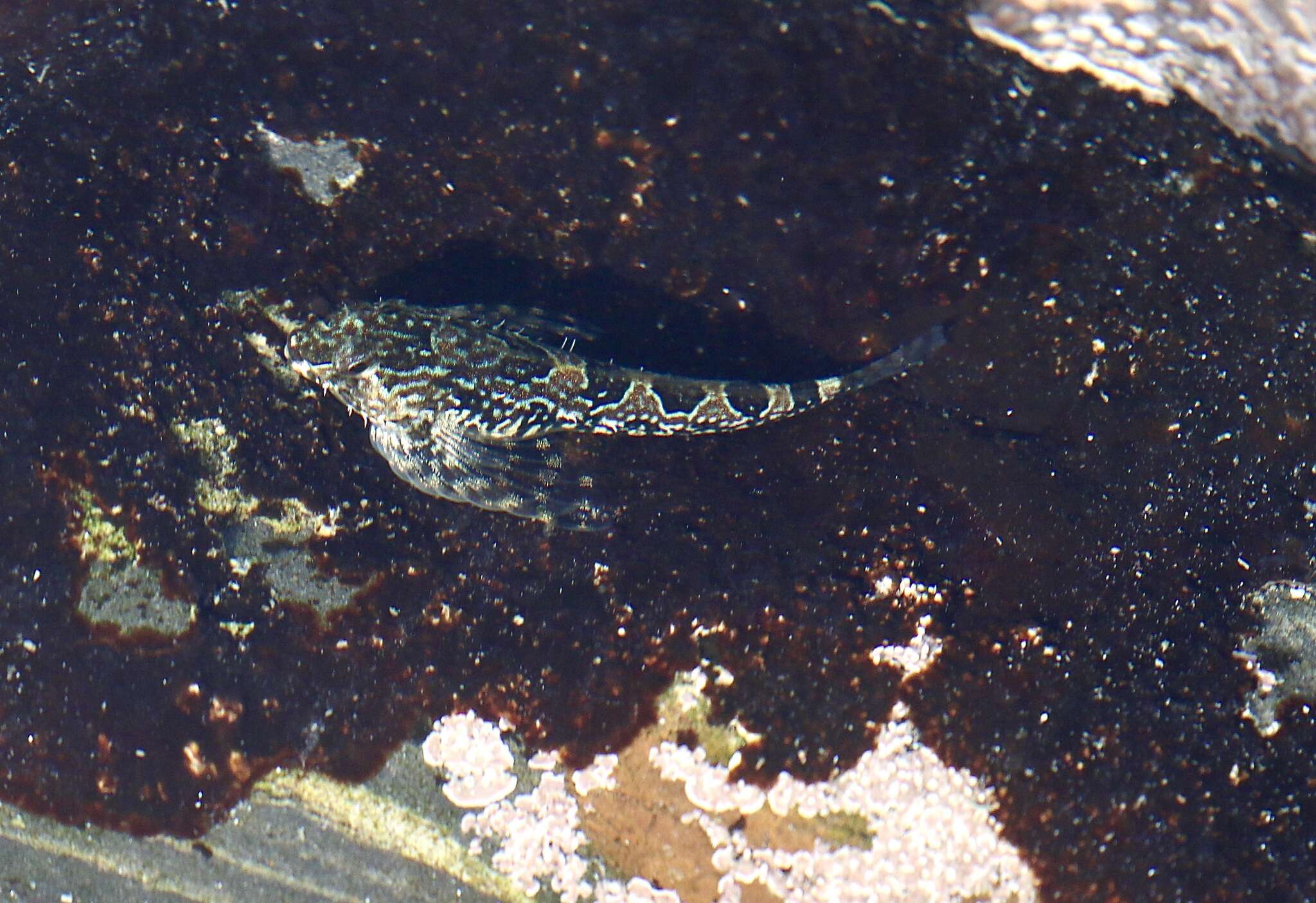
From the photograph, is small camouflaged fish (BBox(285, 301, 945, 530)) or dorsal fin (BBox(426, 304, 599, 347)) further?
dorsal fin (BBox(426, 304, 599, 347))

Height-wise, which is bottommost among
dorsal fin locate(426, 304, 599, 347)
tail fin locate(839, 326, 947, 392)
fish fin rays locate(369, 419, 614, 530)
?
fish fin rays locate(369, 419, 614, 530)

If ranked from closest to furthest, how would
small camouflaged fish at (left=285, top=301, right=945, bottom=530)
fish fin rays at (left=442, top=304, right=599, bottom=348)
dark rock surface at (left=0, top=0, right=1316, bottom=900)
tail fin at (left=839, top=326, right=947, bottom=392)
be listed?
1. dark rock surface at (left=0, top=0, right=1316, bottom=900)
2. small camouflaged fish at (left=285, top=301, right=945, bottom=530)
3. tail fin at (left=839, top=326, right=947, bottom=392)
4. fish fin rays at (left=442, top=304, right=599, bottom=348)

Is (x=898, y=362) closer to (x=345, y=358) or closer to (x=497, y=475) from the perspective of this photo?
(x=497, y=475)

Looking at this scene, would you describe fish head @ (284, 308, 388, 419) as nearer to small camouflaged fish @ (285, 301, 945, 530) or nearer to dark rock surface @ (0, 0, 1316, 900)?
small camouflaged fish @ (285, 301, 945, 530)

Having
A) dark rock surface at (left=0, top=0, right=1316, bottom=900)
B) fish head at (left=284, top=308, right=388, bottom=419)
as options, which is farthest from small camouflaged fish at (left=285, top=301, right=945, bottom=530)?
dark rock surface at (left=0, top=0, right=1316, bottom=900)

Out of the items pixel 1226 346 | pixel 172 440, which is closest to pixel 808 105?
pixel 1226 346

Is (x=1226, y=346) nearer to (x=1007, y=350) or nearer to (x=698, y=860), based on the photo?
(x=1007, y=350)

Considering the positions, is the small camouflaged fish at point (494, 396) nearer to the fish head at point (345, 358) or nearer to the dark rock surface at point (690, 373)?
the fish head at point (345, 358)

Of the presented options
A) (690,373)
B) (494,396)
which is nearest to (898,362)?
(690,373)
